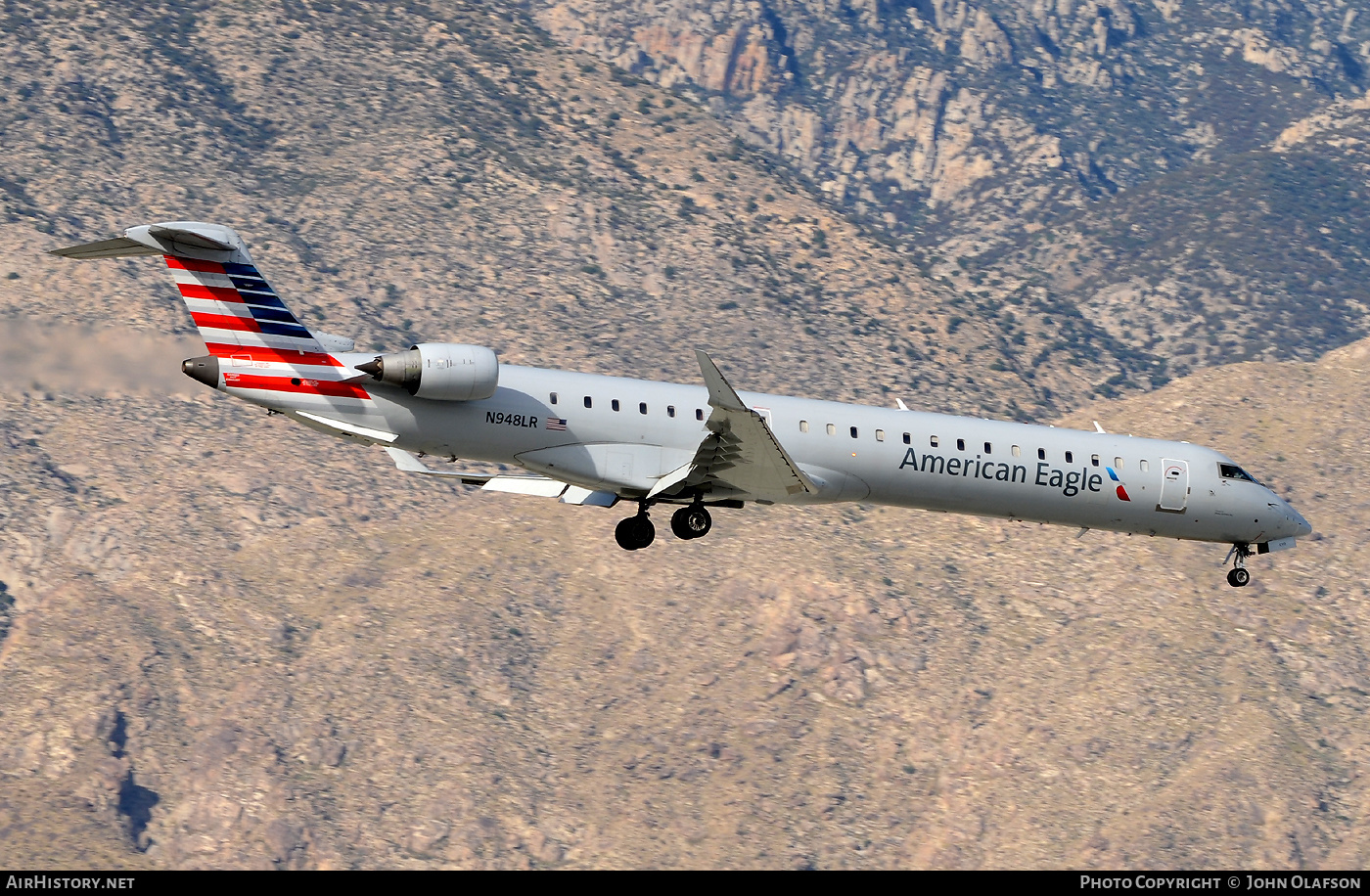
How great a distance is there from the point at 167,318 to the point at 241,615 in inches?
1057

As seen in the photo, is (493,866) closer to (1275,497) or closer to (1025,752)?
(1025,752)

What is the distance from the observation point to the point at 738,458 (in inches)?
1697

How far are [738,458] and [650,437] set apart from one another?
7.62ft

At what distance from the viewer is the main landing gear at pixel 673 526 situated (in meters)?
44.5

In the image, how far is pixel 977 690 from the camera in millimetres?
115375

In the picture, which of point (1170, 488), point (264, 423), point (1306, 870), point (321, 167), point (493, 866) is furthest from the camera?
point (321, 167)

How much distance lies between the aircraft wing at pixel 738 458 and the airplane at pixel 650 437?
4 cm

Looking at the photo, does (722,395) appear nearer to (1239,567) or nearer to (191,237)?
(191,237)

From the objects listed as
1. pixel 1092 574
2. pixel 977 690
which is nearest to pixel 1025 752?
pixel 977 690

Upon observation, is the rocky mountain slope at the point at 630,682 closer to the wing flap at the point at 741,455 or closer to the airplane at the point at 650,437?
the airplane at the point at 650,437

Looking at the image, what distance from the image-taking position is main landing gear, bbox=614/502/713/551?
44469mm

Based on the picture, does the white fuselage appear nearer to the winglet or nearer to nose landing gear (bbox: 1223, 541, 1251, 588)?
nose landing gear (bbox: 1223, 541, 1251, 588)

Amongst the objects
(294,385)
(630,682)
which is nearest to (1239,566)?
(294,385)

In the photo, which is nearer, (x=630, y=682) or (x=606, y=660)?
(x=630, y=682)
